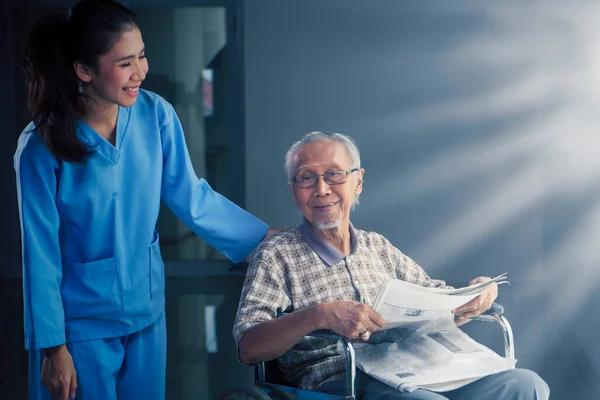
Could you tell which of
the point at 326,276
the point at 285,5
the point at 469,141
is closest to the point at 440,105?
the point at 469,141

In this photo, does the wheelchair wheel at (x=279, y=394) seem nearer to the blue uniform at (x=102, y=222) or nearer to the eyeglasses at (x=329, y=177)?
the blue uniform at (x=102, y=222)

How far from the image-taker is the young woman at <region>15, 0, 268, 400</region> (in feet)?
5.38

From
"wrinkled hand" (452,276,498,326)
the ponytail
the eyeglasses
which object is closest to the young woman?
the ponytail

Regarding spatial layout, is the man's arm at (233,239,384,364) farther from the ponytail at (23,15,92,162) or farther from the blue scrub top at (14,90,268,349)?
the ponytail at (23,15,92,162)

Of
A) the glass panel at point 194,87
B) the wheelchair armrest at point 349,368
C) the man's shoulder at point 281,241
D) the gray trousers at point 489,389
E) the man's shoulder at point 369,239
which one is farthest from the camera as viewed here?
the glass panel at point 194,87

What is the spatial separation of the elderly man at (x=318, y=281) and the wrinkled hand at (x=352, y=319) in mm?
42

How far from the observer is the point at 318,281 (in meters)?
1.83

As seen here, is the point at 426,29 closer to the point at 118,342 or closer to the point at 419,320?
the point at 419,320

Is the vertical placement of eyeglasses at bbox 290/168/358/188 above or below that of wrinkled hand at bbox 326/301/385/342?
above

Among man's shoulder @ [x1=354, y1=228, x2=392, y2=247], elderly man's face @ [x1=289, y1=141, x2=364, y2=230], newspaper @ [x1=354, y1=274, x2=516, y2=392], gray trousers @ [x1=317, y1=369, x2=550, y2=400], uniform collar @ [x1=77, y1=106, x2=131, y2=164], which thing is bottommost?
gray trousers @ [x1=317, y1=369, x2=550, y2=400]

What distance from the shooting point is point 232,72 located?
93.7 inches

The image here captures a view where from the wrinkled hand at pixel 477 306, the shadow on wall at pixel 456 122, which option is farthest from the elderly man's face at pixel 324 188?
the shadow on wall at pixel 456 122

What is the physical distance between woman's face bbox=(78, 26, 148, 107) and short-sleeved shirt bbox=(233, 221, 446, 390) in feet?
1.76

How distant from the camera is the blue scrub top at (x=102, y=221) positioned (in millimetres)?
1629
